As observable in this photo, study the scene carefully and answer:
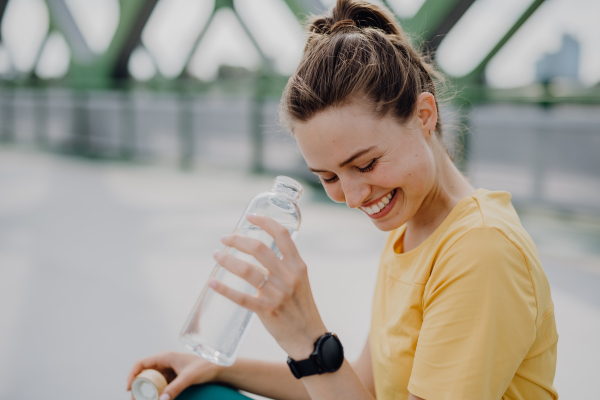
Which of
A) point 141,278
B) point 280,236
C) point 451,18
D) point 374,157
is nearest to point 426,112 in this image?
point 374,157

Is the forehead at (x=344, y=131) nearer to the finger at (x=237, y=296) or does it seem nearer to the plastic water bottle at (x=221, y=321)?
the plastic water bottle at (x=221, y=321)

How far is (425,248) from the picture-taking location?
3.47 ft

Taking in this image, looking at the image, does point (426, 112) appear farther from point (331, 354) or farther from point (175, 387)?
point (175, 387)

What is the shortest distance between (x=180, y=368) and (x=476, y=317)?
2.62 ft

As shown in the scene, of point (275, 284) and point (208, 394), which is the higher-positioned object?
point (275, 284)

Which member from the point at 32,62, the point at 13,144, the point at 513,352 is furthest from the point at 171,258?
the point at 32,62

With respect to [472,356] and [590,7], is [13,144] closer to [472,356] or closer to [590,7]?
[590,7]

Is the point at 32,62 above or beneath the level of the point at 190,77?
beneath

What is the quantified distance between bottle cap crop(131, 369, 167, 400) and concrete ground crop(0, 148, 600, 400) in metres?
1.03

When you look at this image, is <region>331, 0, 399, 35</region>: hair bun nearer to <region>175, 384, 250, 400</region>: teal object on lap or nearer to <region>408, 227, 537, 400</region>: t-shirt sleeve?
<region>408, 227, 537, 400</region>: t-shirt sleeve

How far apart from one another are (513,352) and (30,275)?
Answer: 11.0 feet

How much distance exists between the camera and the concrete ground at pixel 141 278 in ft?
7.82

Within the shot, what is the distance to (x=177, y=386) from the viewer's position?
1268 mm

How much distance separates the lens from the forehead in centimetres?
99
